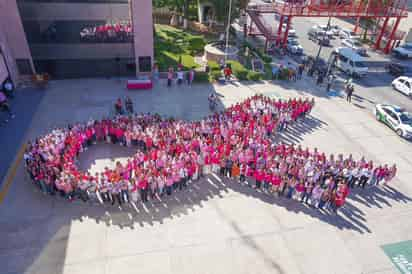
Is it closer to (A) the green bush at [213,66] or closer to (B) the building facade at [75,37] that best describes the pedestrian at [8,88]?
(B) the building facade at [75,37]

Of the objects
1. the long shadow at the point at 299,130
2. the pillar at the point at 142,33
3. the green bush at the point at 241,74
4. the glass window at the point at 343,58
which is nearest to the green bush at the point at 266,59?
the green bush at the point at 241,74

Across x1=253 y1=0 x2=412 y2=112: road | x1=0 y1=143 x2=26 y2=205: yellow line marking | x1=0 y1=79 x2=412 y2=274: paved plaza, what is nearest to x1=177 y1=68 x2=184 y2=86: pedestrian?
x1=0 y1=79 x2=412 y2=274: paved plaza

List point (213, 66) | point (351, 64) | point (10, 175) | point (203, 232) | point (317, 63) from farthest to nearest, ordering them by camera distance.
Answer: point (317, 63), point (351, 64), point (213, 66), point (10, 175), point (203, 232)

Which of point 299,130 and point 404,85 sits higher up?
point 404,85

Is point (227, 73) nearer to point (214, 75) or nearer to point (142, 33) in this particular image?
point (214, 75)

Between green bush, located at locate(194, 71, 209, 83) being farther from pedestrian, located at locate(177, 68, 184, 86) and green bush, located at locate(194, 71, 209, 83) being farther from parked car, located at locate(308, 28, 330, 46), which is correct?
parked car, located at locate(308, 28, 330, 46)

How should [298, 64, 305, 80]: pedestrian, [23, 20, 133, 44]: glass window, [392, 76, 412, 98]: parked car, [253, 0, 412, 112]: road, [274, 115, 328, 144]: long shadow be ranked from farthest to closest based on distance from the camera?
[298, 64, 305, 80]: pedestrian → [392, 76, 412, 98]: parked car → [253, 0, 412, 112]: road → [23, 20, 133, 44]: glass window → [274, 115, 328, 144]: long shadow

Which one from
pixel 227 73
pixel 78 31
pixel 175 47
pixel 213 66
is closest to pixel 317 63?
pixel 227 73
